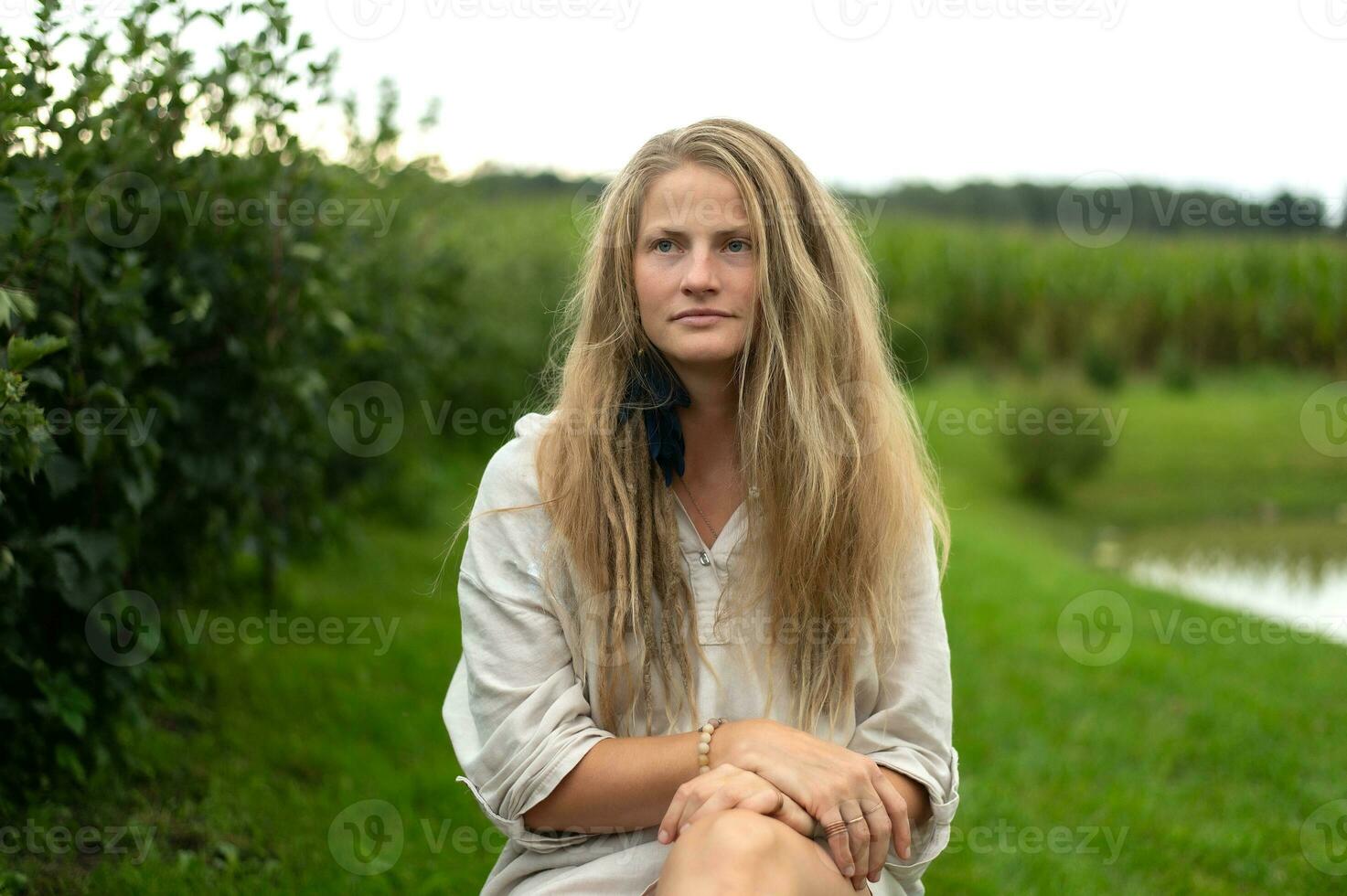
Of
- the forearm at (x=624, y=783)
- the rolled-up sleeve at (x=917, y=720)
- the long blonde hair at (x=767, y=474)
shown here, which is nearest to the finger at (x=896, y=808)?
the rolled-up sleeve at (x=917, y=720)

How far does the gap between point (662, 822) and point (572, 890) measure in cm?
25

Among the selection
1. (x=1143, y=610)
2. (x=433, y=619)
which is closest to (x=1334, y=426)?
(x=1143, y=610)

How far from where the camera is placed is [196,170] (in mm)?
3439

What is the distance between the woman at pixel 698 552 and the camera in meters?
2.18

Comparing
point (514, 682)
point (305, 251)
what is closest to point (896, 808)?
point (514, 682)

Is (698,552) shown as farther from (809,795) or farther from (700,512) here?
(809,795)

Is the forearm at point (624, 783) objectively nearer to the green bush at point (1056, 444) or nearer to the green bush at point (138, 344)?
the green bush at point (138, 344)

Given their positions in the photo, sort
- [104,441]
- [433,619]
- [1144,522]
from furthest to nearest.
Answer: [1144,522] → [433,619] → [104,441]

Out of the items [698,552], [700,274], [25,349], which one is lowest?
[698,552]

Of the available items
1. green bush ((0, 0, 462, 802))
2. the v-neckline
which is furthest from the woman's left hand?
green bush ((0, 0, 462, 802))

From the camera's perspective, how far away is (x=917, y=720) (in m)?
2.25

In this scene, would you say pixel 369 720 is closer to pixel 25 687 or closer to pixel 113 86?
pixel 25 687

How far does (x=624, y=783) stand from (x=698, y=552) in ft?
1.53

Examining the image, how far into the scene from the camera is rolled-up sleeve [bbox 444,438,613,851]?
2.15 metres
